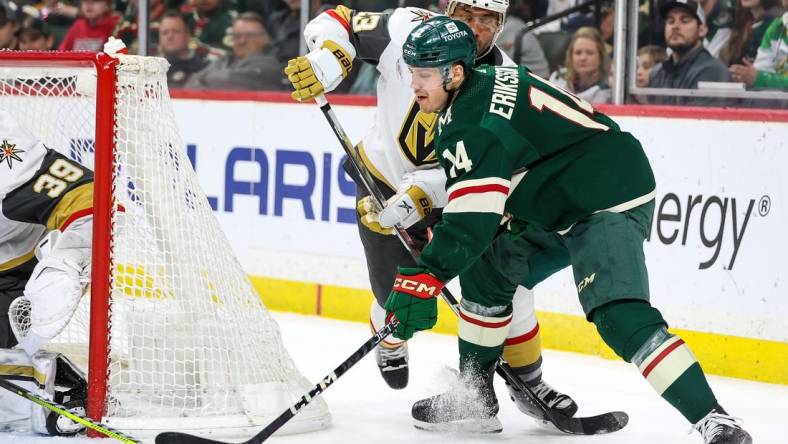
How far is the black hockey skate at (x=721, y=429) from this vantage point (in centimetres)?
259

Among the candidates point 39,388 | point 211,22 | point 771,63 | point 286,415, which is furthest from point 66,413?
point 211,22

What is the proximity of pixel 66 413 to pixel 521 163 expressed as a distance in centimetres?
114

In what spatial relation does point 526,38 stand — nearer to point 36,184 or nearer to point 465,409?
point 465,409

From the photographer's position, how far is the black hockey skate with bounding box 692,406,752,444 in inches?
102

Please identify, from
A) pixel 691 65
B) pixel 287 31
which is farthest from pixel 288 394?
pixel 287 31

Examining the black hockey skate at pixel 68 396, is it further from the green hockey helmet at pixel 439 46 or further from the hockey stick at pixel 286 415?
the green hockey helmet at pixel 439 46

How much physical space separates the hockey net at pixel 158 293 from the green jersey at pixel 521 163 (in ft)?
1.99

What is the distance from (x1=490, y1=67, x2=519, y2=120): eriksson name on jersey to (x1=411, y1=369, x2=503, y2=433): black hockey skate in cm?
79

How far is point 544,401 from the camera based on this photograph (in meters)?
3.36

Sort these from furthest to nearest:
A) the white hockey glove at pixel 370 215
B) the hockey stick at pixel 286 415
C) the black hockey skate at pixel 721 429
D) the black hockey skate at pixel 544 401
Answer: the white hockey glove at pixel 370 215 < the black hockey skate at pixel 544 401 < the hockey stick at pixel 286 415 < the black hockey skate at pixel 721 429

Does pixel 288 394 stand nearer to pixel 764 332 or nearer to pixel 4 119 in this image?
pixel 4 119

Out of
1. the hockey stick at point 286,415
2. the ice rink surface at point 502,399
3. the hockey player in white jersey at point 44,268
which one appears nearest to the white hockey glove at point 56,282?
the hockey player in white jersey at point 44,268

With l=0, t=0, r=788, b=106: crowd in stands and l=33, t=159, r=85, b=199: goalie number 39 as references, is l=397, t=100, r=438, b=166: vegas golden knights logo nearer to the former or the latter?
l=33, t=159, r=85, b=199: goalie number 39

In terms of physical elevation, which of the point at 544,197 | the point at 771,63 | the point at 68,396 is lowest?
the point at 68,396
